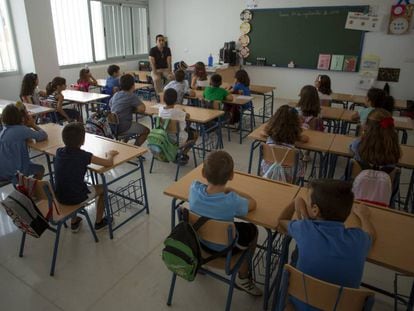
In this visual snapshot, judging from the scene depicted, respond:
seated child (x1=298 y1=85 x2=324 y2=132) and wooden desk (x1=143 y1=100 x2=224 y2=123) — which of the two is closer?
seated child (x1=298 y1=85 x2=324 y2=132)

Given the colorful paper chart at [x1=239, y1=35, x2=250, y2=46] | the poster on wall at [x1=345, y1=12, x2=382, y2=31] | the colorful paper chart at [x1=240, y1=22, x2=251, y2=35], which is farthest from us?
the colorful paper chart at [x1=239, y1=35, x2=250, y2=46]

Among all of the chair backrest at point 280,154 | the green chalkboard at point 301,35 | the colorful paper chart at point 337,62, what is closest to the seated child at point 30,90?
the chair backrest at point 280,154

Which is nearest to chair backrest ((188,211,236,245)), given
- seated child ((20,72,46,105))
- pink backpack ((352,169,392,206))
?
pink backpack ((352,169,392,206))

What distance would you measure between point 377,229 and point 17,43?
6835mm

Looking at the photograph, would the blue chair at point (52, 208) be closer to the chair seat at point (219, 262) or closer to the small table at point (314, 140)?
the chair seat at point (219, 262)

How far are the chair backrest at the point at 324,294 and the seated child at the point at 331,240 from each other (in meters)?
0.10

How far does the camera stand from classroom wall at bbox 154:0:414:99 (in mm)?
6629

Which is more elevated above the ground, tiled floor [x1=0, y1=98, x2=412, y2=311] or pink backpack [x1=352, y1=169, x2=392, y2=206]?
pink backpack [x1=352, y1=169, x2=392, y2=206]

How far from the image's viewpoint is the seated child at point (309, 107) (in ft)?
11.5

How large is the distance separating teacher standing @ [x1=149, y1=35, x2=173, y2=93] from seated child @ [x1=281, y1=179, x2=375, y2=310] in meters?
6.07

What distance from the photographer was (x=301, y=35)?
7.38 m

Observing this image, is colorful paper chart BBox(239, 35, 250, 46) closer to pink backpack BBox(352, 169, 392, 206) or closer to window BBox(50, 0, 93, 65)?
window BBox(50, 0, 93, 65)

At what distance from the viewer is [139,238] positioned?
2.80 metres

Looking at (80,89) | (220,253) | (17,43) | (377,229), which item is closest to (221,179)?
(220,253)
